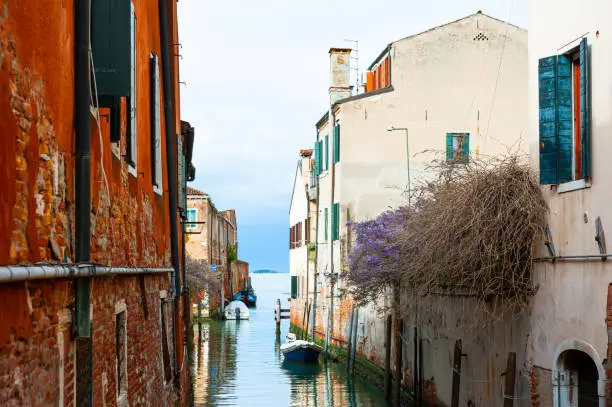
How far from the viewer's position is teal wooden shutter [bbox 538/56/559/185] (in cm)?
954

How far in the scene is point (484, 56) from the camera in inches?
998

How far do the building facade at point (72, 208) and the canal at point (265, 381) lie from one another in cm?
1315

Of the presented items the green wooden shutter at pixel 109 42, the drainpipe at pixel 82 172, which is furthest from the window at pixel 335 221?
the drainpipe at pixel 82 172

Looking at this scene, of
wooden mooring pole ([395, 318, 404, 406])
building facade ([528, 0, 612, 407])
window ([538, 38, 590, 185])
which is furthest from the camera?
wooden mooring pole ([395, 318, 404, 406])

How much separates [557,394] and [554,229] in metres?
1.89

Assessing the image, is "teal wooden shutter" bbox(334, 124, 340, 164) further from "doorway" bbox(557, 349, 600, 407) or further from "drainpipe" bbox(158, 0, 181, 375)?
"doorway" bbox(557, 349, 600, 407)

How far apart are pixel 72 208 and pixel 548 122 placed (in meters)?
6.01

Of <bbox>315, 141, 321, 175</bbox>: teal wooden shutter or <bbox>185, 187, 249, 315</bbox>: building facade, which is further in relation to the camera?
<bbox>185, 187, 249, 315</bbox>: building facade

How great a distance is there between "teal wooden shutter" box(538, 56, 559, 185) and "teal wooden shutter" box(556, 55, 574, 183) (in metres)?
0.04

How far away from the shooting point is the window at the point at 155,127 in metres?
10.6

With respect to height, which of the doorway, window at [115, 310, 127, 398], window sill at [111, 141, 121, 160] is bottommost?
the doorway

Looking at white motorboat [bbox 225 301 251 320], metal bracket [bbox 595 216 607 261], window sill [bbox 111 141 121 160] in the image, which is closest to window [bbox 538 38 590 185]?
metal bracket [bbox 595 216 607 261]

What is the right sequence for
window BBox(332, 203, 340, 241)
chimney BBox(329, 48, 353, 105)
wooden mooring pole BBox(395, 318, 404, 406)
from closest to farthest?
1. wooden mooring pole BBox(395, 318, 404, 406)
2. window BBox(332, 203, 340, 241)
3. chimney BBox(329, 48, 353, 105)

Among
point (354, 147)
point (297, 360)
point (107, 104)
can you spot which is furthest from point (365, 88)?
point (107, 104)
